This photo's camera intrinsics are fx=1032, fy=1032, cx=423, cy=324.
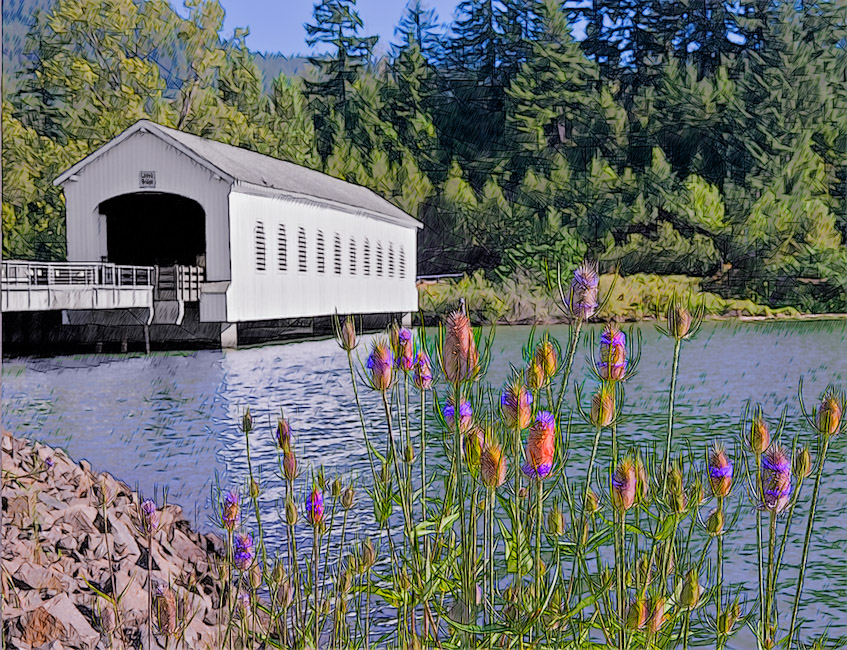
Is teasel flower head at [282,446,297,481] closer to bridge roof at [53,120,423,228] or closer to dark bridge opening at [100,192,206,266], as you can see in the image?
bridge roof at [53,120,423,228]

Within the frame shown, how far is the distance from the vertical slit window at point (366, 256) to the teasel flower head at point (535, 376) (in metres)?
5.82

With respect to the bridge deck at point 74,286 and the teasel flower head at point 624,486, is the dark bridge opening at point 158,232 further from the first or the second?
the teasel flower head at point 624,486

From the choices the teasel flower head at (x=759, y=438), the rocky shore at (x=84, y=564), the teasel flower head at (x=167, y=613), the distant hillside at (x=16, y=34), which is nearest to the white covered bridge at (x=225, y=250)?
the distant hillside at (x=16, y=34)

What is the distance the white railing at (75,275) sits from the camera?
590cm

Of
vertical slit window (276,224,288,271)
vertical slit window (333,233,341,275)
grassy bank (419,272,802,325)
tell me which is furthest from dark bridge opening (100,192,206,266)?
grassy bank (419,272,802,325)

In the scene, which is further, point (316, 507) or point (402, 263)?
point (402, 263)

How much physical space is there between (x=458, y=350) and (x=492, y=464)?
0.30 ft

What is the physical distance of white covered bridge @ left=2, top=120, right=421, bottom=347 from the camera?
5.99 metres

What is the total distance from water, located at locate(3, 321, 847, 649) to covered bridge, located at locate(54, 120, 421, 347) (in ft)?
1.18

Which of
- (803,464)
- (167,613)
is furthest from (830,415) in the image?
(167,613)

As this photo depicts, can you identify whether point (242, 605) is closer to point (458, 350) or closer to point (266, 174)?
point (458, 350)

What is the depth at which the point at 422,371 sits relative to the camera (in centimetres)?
95

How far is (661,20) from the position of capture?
4.80m

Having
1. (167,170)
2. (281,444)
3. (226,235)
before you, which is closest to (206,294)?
(226,235)
